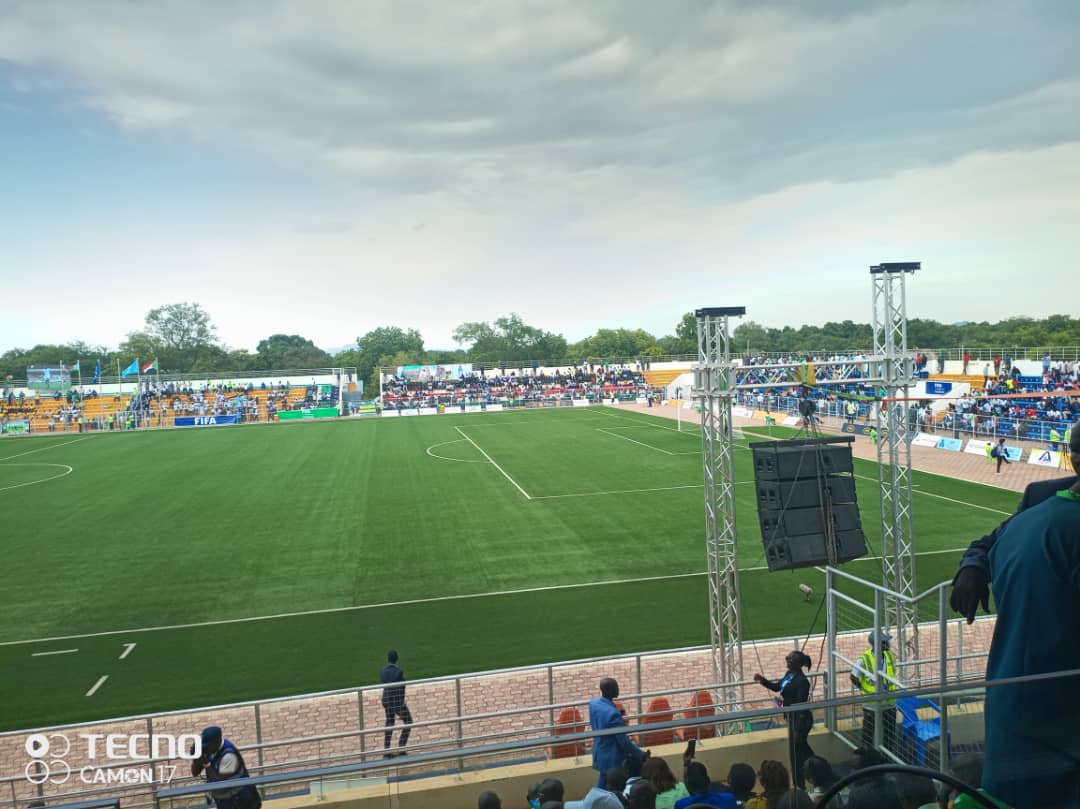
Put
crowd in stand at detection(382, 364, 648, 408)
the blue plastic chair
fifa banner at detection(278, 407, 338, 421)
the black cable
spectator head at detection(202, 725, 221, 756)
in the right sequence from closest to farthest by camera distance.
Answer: the black cable, the blue plastic chair, spectator head at detection(202, 725, 221, 756), fifa banner at detection(278, 407, 338, 421), crowd in stand at detection(382, 364, 648, 408)

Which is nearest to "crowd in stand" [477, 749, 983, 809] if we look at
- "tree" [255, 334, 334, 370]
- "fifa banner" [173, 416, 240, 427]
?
"fifa banner" [173, 416, 240, 427]

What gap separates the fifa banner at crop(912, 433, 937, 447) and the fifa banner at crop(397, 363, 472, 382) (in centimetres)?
4912

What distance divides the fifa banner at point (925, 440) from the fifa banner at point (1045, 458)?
19.9 ft

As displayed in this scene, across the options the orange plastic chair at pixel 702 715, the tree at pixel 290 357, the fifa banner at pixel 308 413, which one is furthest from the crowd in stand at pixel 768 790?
the tree at pixel 290 357

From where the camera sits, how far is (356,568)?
18.8m

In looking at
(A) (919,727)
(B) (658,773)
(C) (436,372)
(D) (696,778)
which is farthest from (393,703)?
(C) (436,372)

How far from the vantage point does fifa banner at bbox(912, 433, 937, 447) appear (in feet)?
120

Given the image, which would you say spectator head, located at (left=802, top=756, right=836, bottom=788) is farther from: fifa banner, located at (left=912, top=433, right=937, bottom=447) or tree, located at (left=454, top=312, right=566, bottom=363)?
tree, located at (left=454, top=312, right=566, bottom=363)

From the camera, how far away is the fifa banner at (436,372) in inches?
3103

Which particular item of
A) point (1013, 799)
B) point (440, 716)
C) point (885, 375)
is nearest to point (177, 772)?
point (440, 716)

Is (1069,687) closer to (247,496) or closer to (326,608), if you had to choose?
(326,608)

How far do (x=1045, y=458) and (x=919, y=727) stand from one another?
30.3 meters

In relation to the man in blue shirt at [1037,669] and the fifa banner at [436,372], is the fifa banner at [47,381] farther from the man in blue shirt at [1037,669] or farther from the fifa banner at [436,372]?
the man in blue shirt at [1037,669]

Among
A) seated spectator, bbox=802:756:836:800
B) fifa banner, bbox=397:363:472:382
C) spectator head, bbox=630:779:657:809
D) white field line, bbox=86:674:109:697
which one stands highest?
fifa banner, bbox=397:363:472:382
